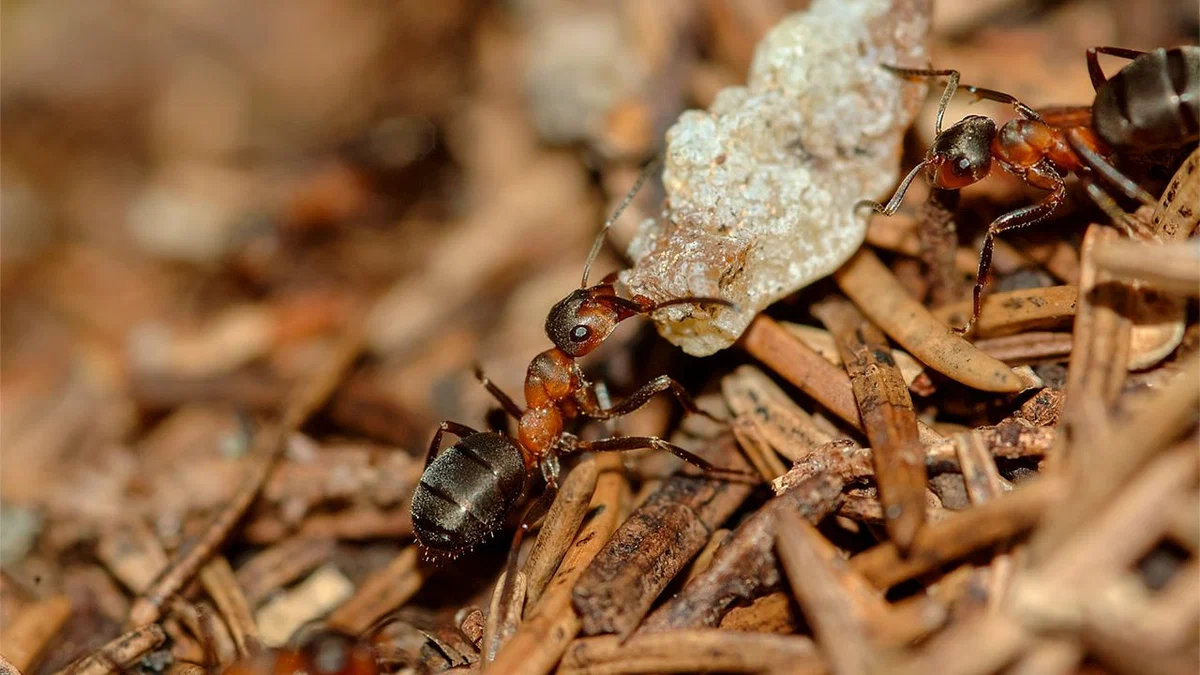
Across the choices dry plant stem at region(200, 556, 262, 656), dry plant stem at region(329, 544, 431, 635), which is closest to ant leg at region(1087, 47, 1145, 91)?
dry plant stem at region(329, 544, 431, 635)

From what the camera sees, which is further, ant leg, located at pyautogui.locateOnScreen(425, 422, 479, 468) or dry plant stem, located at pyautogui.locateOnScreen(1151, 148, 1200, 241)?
ant leg, located at pyautogui.locateOnScreen(425, 422, 479, 468)

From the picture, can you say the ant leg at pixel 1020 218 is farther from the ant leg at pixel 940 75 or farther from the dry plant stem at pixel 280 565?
the dry plant stem at pixel 280 565

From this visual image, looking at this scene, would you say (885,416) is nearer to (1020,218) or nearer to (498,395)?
(1020,218)

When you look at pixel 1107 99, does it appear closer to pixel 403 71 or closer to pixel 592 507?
pixel 592 507

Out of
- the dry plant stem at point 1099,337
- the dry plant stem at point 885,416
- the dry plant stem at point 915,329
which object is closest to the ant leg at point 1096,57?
the dry plant stem at point 1099,337

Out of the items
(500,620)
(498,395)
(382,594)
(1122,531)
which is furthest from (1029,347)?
(382,594)

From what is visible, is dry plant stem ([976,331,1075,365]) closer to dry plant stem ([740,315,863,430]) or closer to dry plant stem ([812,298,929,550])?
dry plant stem ([812,298,929,550])
